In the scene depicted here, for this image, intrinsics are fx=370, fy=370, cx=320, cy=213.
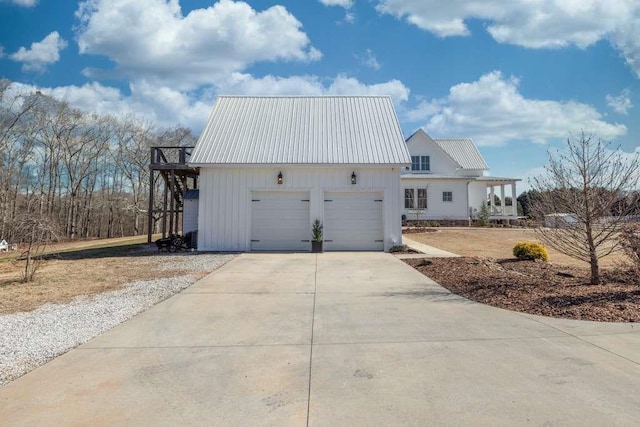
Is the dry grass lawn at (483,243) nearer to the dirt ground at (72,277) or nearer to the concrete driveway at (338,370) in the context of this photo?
the concrete driveway at (338,370)

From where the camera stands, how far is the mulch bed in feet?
17.3

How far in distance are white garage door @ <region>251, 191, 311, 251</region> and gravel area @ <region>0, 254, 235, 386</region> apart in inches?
234

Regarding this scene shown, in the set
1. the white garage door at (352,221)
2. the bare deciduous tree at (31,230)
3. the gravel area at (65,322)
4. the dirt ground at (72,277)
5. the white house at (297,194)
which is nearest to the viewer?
the gravel area at (65,322)

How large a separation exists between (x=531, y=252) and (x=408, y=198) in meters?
15.0

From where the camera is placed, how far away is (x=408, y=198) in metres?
25.6

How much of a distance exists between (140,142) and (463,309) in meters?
32.8

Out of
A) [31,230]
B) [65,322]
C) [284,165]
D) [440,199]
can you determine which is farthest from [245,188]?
[440,199]

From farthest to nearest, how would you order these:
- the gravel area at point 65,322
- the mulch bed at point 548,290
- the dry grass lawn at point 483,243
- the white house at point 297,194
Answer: the white house at point 297,194, the dry grass lawn at point 483,243, the mulch bed at point 548,290, the gravel area at point 65,322

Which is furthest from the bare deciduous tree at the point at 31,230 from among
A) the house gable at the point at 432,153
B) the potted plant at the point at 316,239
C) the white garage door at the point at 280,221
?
the house gable at the point at 432,153

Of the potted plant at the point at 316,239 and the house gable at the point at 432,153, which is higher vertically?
the house gable at the point at 432,153

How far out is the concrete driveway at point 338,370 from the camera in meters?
2.69

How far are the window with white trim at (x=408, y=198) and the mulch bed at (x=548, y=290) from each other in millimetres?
16059

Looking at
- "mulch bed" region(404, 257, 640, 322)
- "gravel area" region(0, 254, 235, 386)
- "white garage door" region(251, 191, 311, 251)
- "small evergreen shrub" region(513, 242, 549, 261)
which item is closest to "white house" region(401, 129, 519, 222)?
"white garage door" region(251, 191, 311, 251)

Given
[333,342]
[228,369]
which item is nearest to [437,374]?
[333,342]
